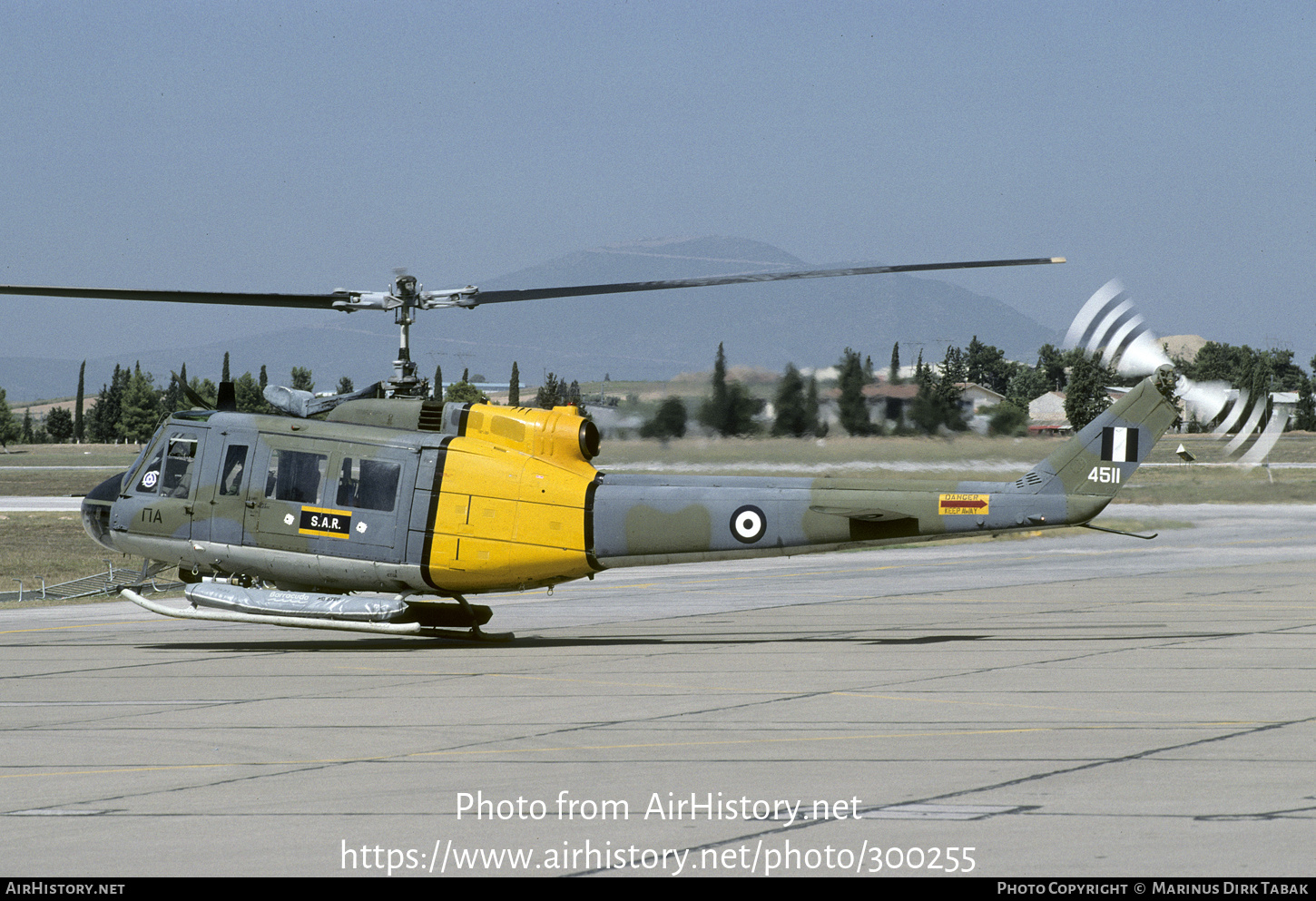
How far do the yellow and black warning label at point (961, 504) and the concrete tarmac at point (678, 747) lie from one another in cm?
177

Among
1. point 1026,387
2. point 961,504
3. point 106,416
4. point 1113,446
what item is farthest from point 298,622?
point 106,416

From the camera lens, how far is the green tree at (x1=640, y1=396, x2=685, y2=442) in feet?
67.7

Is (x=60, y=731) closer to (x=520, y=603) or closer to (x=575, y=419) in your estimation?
(x=575, y=419)

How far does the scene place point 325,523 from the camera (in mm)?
17812

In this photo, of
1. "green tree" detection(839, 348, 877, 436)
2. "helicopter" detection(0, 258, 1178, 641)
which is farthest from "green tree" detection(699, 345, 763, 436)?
"helicopter" detection(0, 258, 1178, 641)

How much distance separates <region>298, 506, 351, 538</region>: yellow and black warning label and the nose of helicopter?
299cm

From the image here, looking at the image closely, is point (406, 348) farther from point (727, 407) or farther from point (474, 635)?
point (727, 407)

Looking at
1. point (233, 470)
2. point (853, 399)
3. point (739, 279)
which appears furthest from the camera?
point (853, 399)

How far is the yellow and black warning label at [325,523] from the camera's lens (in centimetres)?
1778

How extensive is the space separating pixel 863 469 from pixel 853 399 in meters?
1.13

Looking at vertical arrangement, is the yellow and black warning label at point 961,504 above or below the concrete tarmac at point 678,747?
above

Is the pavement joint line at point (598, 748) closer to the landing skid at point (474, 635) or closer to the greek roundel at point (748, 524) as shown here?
the greek roundel at point (748, 524)

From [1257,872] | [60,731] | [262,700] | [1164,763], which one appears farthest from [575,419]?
[1257,872]

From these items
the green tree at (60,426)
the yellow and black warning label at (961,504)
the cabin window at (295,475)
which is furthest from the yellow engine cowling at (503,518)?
the green tree at (60,426)
